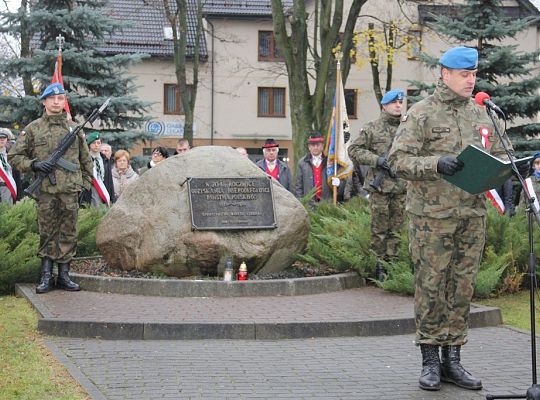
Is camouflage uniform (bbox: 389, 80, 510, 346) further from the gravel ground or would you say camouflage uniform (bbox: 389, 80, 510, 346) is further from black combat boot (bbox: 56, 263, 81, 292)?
black combat boot (bbox: 56, 263, 81, 292)

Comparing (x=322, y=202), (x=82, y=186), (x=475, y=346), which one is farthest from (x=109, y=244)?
(x=475, y=346)

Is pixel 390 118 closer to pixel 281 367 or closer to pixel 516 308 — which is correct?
pixel 516 308

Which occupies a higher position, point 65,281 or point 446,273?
point 446,273

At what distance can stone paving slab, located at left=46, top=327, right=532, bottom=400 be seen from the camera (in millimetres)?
6316

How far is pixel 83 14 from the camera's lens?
19703mm

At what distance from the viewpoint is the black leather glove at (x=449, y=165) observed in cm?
602

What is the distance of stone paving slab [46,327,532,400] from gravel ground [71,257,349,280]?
2564 mm

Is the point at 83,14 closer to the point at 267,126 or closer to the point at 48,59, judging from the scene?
the point at 48,59

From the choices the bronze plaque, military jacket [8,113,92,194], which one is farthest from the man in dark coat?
military jacket [8,113,92,194]

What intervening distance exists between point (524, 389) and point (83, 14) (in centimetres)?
1551

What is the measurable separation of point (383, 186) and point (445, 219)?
13.3 ft

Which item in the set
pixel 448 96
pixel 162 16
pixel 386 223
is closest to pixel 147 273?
pixel 386 223

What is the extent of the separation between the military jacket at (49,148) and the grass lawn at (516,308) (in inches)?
191

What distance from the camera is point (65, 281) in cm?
1017
